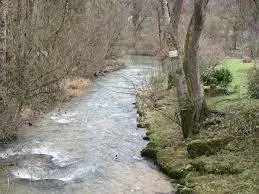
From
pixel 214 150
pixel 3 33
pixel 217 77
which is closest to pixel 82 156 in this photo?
pixel 214 150

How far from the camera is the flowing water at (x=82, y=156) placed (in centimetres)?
1121

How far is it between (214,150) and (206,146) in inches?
9.9

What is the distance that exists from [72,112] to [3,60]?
6273 millimetres

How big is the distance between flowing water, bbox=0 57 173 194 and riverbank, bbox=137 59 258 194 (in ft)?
1.70

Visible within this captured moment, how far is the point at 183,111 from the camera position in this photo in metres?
13.3

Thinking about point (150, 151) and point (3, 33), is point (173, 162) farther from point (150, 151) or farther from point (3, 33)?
point (3, 33)

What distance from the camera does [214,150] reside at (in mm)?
11719

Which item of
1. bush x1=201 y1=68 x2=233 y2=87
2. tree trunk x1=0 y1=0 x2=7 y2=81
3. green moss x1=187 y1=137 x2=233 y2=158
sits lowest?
green moss x1=187 y1=137 x2=233 y2=158

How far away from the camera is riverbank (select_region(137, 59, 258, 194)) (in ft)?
33.0

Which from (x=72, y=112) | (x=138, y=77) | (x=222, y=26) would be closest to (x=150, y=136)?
(x=72, y=112)

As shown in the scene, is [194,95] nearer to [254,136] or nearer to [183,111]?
[183,111]

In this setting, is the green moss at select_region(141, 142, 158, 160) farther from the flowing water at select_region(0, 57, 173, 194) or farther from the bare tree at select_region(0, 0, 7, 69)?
the bare tree at select_region(0, 0, 7, 69)

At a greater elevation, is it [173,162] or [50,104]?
[50,104]

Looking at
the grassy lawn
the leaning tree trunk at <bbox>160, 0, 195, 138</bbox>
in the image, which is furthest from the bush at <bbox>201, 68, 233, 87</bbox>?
the leaning tree trunk at <bbox>160, 0, 195, 138</bbox>
